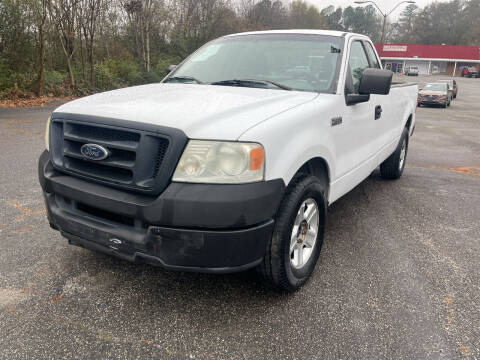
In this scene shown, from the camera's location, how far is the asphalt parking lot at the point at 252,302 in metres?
2.27

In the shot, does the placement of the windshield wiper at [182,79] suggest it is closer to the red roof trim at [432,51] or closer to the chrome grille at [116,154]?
the chrome grille at [116,154]

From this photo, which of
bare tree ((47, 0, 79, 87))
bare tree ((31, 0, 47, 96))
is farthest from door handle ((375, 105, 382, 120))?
bare tree ((47, 0, 79, 87))

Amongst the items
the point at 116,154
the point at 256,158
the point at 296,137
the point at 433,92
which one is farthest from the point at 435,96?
the point at 116,154

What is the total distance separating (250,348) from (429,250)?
2135mm

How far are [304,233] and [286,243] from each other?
1.51 feet

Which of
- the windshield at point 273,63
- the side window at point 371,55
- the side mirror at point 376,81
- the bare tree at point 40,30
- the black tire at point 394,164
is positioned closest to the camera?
the side mirror at point 376,81

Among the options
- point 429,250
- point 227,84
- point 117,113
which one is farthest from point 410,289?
point 117,113

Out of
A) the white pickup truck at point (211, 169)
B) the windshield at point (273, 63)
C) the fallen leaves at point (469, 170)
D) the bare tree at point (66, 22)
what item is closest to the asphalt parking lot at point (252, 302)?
the white pickup truck at point (211, 169)

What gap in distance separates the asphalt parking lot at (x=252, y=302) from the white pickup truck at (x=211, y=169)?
36 cm

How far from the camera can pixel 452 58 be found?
70625mm

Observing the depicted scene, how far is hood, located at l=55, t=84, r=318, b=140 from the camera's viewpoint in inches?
87.4

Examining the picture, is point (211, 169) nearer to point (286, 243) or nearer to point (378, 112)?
point (286, 243)

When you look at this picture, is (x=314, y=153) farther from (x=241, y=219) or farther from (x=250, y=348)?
(x=250, y=348)

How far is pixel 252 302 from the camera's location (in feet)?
8.82
